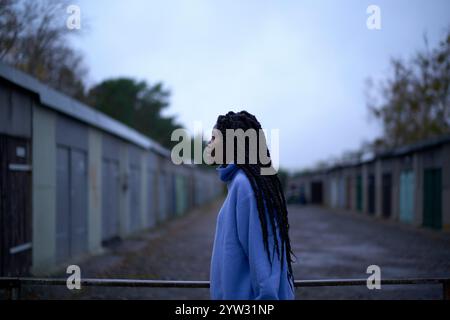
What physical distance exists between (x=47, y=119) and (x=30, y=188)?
163cm

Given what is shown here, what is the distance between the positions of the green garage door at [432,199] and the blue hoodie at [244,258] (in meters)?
18.7

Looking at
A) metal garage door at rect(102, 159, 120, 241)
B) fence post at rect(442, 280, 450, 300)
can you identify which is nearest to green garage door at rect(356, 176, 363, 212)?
metal garage door at rect(102, 159, 120, 241)

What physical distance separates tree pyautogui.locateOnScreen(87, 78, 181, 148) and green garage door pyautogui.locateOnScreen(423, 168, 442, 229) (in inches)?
844

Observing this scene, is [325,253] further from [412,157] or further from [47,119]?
[412,157]

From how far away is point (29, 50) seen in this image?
1662 cm

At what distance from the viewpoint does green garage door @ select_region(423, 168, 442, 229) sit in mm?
19875

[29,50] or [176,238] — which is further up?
[29,50]

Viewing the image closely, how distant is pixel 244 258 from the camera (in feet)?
8.44

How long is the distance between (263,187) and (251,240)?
0.92ft

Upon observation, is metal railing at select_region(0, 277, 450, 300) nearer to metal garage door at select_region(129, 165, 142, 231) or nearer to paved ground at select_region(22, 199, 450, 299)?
paved ground at select_region(22, 199, 450, 299)

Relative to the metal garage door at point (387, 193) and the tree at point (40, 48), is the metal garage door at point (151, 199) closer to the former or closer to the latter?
the tree at point (40, 48)

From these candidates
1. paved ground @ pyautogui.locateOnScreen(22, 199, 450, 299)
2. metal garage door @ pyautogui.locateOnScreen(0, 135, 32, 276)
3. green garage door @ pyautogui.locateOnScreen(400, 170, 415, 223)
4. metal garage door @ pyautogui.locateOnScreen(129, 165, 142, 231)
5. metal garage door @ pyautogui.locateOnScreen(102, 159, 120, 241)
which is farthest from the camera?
green garage door @ pyautogui.locateOnScreen(400, 170, 415, 223)
